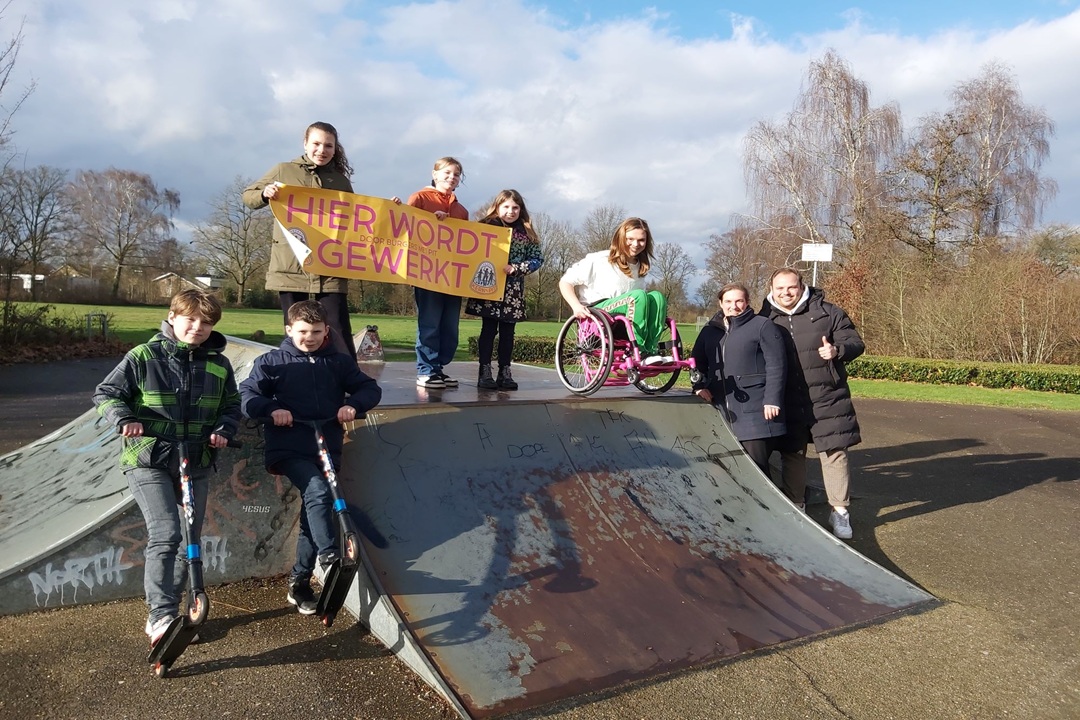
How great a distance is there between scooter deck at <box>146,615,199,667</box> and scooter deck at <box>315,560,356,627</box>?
1.80 ft

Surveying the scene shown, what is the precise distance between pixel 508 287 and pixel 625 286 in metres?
0.93

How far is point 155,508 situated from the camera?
3117 millimetres

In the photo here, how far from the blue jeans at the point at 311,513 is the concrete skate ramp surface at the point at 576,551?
9.6 inches

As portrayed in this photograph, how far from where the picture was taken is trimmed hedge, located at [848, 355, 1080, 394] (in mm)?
17078

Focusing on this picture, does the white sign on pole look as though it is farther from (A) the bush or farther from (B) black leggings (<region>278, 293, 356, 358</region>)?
(A) the bush

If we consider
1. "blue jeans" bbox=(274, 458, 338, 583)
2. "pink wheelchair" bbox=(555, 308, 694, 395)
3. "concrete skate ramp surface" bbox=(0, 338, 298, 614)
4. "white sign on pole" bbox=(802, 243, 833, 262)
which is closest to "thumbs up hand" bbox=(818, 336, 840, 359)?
"pink wheelchair" bbox=(555, 308, 694, 395)

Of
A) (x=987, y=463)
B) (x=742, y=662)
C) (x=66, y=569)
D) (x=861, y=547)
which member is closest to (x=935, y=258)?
(x=987, y=463)

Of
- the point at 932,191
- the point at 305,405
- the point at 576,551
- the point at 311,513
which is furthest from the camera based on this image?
the point at 932,191

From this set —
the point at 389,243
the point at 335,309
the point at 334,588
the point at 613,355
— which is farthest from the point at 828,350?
the point at 334,588

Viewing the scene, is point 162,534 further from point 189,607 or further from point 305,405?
point 305,405

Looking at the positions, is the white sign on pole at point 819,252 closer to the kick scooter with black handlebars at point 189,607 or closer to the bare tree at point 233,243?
the kick scooter with black handlebars at point 189,607

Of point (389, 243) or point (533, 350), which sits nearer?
point (389, 243)

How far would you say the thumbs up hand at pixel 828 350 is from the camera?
208 inches

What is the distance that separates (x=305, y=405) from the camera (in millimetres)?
3553
